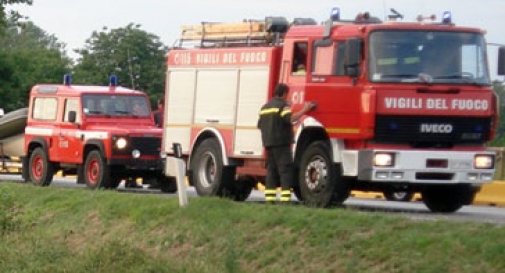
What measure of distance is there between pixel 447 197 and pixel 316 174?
7.61 feet

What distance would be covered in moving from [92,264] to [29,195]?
7.70 metres

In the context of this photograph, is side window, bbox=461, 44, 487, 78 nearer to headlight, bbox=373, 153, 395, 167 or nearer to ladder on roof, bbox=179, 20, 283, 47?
headlight, bbox=373, 153, 395, 167

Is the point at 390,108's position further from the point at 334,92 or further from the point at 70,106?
the point at 70,106

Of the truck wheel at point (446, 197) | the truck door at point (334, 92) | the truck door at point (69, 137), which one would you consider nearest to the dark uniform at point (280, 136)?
the truck door at point (334, 92)

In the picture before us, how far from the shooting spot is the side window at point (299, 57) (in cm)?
2241

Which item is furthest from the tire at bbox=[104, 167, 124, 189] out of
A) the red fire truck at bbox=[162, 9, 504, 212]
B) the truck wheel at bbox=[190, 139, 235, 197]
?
the red fire truck at bbox=[162, 9, 504, 212]

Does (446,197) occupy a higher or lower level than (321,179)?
lower

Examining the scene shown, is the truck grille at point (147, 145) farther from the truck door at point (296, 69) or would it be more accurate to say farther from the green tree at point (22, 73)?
the green tree at point (22, 73)

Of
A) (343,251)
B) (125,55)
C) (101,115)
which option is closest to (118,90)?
(101,115)

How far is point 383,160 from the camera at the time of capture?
2091 centimetres

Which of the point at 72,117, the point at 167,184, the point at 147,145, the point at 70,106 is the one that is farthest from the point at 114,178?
the point at 70,106

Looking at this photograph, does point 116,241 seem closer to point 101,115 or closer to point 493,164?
point 493,164

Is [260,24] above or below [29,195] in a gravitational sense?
above

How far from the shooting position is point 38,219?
2261 centimetres
